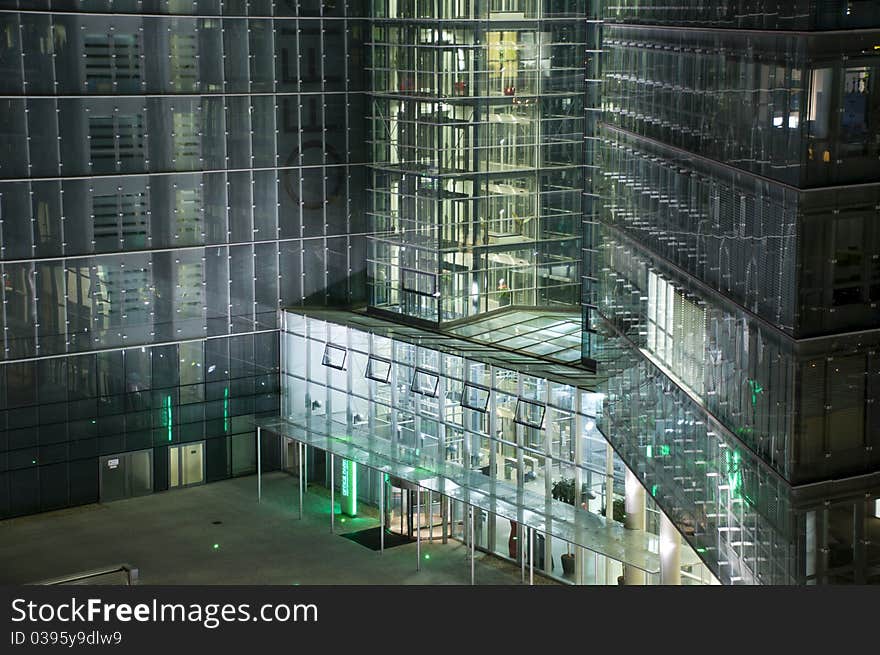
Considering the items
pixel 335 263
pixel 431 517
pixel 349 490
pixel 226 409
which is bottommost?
pixel 349 490

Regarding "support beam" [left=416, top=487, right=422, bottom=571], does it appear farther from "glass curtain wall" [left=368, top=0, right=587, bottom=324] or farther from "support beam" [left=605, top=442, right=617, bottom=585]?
"glass curtain wall" [left=368, top=0, right=587, bottom=324]

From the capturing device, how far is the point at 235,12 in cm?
4053

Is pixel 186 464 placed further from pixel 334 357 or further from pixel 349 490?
pixel 334 357

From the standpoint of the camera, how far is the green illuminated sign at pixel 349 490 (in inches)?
1576

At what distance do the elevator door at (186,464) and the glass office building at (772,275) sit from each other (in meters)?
19.6

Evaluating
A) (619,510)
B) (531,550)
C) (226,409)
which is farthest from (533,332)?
(226,409)

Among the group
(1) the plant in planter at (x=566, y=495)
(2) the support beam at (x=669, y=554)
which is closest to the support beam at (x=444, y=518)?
(1) the plant in planter at (x=566, y=495)

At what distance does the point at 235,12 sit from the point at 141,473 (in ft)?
41.7

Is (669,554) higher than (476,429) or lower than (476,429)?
lower

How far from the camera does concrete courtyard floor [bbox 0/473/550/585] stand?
3528cm

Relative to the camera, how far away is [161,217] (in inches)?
1586

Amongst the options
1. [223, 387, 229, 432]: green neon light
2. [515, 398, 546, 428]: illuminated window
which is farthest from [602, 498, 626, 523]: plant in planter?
[223, 387, 229, 432]: green neon light

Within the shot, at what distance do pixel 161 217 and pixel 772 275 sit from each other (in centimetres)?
2388

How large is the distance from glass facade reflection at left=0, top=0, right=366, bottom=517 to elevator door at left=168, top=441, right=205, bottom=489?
7.3 inches
